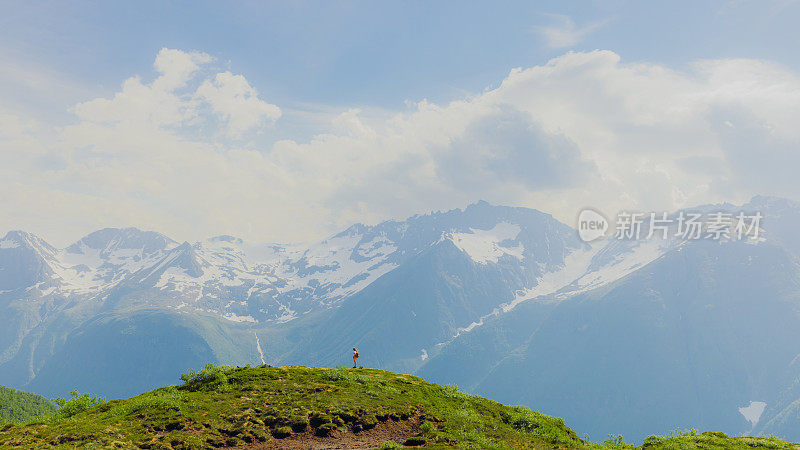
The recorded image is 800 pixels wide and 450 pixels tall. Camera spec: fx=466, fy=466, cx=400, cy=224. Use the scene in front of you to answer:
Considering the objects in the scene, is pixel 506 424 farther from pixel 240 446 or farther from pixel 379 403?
pixel 240 446

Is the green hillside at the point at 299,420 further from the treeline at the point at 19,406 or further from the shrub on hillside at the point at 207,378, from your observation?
the treeline at the point at 19,406

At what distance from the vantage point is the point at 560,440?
3378cm

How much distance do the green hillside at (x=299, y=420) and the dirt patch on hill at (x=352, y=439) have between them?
7 centimetres

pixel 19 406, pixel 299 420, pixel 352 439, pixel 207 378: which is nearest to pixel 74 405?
pixel 207 378

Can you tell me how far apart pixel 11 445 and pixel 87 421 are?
13.5ft

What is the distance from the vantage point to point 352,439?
3028 centimetres

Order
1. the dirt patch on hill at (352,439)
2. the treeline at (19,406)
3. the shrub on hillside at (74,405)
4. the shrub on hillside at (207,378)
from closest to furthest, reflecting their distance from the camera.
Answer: the dirt patch on hill at (352,439) < the shrub on hillside at (74,405) < the shrub on hillside at (207,378) < the treeline at (19,406)

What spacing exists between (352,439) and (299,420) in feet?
12.5

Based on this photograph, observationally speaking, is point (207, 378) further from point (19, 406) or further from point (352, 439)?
point (19, 406)

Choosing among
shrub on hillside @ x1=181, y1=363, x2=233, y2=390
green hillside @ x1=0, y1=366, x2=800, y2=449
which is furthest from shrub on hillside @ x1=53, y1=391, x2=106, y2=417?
shrub on hillside @ x1=181, y1=363, x2=233, y2=390

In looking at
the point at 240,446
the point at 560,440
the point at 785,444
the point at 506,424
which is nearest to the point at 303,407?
the point at 240,446

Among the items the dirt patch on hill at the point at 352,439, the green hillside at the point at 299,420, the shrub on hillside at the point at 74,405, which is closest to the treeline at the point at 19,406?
the shrub on hillside at the point at 74,405

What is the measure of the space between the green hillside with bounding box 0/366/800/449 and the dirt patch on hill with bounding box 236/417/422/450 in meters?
0.07

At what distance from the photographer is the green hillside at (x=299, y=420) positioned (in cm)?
2784
